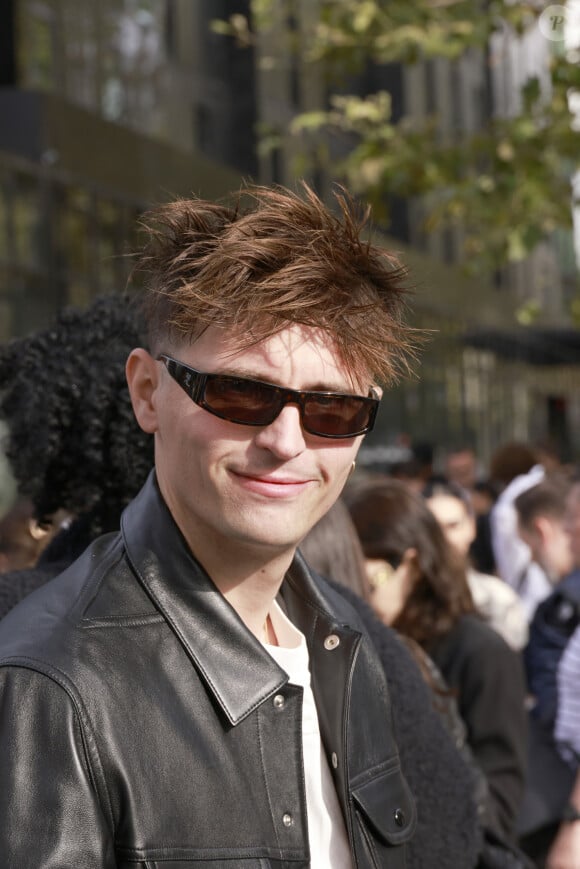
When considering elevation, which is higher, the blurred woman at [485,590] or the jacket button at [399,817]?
the jacket button at [399,817]

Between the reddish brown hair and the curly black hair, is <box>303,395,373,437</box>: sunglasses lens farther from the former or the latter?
the curly black hair

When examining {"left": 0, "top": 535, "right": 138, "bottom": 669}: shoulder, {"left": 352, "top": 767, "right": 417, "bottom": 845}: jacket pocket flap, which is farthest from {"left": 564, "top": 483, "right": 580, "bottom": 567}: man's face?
{"left": 0, "top": 535, "right": 138, "bottom": 669}: shoulder

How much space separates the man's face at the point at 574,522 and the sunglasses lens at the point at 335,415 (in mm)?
4156

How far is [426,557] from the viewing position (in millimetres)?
4195

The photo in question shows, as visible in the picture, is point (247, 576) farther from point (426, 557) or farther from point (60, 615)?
point (426, 557)

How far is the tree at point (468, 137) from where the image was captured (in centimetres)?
896

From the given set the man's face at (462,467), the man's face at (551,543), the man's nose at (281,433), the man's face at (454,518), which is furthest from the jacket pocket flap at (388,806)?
the man's face at (462,467)

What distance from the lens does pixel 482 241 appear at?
9.52m

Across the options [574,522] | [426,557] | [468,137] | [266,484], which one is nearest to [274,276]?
[266,484]

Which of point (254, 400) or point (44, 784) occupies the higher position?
point (254, 400)

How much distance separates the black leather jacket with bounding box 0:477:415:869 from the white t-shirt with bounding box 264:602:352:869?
0.05 ft

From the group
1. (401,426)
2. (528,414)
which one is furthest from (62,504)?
(528,414)

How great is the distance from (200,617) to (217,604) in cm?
3

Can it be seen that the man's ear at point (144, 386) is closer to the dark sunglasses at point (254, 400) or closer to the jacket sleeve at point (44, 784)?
the dark sunglasses at point (254, 400)
